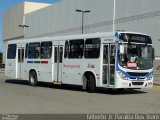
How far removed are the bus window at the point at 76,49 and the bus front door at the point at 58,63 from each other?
899 millimetres

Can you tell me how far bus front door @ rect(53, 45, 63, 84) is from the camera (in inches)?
928

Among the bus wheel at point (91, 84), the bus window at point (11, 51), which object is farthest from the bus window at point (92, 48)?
the bus window at point (11, 51)

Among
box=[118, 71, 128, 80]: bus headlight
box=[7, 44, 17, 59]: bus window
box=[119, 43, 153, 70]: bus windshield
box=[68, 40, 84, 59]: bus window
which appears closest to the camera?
box=[118, 71, 128, 80]: bus headlight

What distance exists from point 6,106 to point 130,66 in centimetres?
725

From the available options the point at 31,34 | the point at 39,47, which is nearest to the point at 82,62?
the point at 39,47

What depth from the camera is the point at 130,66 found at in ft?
65.0

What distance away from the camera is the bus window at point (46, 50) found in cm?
2453

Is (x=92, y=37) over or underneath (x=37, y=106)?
over

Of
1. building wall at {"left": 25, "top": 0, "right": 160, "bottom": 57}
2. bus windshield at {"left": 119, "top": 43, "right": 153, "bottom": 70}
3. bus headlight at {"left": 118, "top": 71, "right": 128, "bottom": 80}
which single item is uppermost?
building wall at {"left": 25, "top": 0, "right": 160, "bottom": 57}

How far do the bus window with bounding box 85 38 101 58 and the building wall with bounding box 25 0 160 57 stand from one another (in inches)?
1606

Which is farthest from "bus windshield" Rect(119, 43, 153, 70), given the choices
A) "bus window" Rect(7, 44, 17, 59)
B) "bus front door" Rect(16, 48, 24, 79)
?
"bus window" Rect(7, 44, 17, 59)

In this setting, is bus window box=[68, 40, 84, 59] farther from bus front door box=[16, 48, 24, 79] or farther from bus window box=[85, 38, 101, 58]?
bus front door box=[16, 48, 24, 79]

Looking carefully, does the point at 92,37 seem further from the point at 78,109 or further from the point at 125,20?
the point at 125,20

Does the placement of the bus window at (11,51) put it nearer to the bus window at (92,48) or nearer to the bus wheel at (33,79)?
the bus wheel at (33,79)
